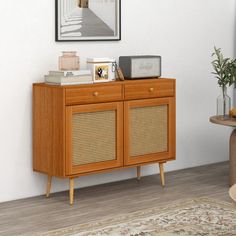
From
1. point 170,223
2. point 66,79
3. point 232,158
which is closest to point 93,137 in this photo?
point 66,79

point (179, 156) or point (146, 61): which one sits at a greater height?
point (146, 61)

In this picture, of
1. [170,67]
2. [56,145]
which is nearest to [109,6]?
[170,67]

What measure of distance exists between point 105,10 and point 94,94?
0.88 m

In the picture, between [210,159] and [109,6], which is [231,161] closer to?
[210,159]

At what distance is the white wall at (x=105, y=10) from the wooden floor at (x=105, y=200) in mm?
1363

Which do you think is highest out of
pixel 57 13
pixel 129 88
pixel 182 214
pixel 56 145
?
pixel 57 13

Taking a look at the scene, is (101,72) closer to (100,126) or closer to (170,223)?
(100,126)

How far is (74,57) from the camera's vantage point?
5.22 meters

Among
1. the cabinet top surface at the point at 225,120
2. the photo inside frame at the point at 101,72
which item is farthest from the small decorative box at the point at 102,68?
the cabinet top surface at the point at 225,120

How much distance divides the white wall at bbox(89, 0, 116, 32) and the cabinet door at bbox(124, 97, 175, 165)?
745 millimetres

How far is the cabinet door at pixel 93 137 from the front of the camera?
16.4 feet

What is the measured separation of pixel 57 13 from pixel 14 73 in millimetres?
594

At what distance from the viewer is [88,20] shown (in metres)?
5.51

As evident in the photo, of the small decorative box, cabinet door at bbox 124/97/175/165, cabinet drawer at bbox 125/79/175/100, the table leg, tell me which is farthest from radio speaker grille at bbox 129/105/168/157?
the table leg
